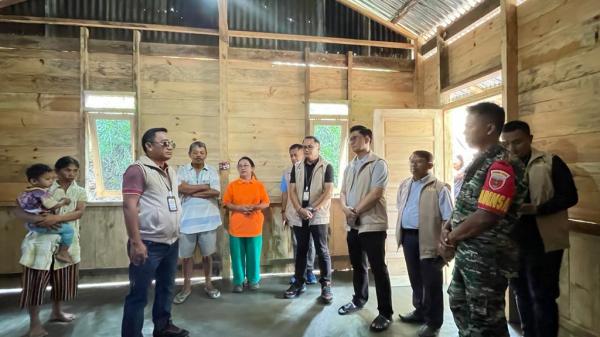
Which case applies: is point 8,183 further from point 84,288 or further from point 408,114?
point 408,114

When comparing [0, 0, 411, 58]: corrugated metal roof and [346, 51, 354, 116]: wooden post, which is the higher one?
[0, 0, 411, 58]: corrugated metal roof

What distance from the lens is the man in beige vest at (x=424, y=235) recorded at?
2.71 metres

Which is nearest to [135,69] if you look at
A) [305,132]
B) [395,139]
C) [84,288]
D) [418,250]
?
[305,132]

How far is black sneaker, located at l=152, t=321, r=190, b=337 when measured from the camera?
263 cm

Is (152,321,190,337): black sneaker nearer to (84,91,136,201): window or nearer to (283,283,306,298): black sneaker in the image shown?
(283,283,306,298): black sneaker

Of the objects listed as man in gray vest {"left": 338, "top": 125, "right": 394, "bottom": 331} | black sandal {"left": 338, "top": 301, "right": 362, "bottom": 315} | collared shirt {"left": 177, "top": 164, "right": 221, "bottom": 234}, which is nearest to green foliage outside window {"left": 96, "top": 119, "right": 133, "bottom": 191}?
collared shirt {"left": 177, "top": 164, "right": 221, "bottom": 234}

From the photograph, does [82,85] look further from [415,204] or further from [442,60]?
[442,60]

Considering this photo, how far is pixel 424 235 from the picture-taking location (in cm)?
273

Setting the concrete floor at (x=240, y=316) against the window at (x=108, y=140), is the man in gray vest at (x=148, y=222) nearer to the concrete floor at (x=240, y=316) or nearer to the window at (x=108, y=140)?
the concrete floor at (x=240, y=316)

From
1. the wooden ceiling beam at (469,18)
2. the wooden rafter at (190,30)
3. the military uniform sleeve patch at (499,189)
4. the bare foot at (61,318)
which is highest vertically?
the wooden rafter at (190,30)

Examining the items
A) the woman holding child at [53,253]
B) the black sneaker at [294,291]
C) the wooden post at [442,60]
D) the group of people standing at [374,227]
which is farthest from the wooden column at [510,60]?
the woman holding child at [53,253]

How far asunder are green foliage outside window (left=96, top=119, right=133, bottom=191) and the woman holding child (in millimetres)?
1375

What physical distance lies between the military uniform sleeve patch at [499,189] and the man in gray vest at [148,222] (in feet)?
5.94

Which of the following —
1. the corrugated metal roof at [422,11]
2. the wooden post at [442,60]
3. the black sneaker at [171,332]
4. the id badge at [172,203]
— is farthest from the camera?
the wooden post at [442,60]
